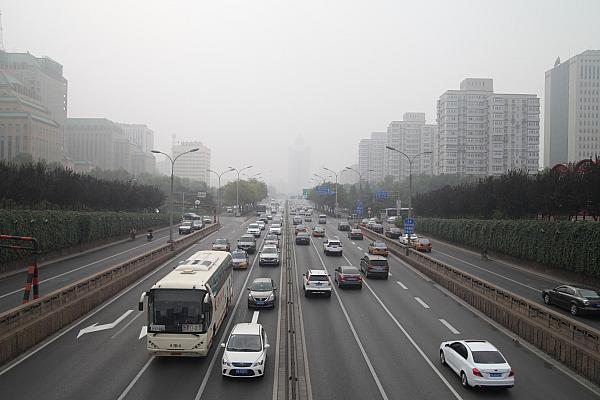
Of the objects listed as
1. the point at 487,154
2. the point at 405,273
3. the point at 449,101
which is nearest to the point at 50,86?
the point at 449,101

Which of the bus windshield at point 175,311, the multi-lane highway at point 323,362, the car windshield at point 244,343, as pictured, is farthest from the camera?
the bus windshield at point 175,311

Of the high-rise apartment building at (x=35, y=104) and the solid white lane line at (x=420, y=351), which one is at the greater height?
the high-rise apartment building at (x=35, y=104)

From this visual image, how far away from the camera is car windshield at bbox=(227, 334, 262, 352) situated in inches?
631

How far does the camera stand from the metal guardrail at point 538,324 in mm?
16359

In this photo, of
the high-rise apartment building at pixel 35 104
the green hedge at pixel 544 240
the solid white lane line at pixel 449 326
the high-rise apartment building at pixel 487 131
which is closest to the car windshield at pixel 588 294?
the solid white lane line at pixel 449 326

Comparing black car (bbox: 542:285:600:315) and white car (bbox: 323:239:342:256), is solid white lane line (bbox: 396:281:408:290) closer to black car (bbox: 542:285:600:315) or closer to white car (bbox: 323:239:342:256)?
black car (bbox: 542:285:600:315)

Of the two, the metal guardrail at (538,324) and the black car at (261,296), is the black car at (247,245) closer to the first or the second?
the metal guardrail at (538,324)

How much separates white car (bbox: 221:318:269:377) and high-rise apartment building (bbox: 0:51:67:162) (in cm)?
12852

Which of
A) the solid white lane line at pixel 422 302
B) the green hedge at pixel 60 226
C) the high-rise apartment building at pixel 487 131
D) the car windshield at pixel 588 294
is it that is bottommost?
the solid white lane line at pixel 422 302

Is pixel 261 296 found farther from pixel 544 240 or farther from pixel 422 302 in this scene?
pixel 544 240

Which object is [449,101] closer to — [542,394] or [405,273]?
[405,273]

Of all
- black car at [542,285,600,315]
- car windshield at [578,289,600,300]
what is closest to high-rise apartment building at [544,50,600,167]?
black car at [542,285,600,315]

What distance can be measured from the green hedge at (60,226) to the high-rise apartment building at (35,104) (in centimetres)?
8187

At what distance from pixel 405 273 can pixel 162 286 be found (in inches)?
976
